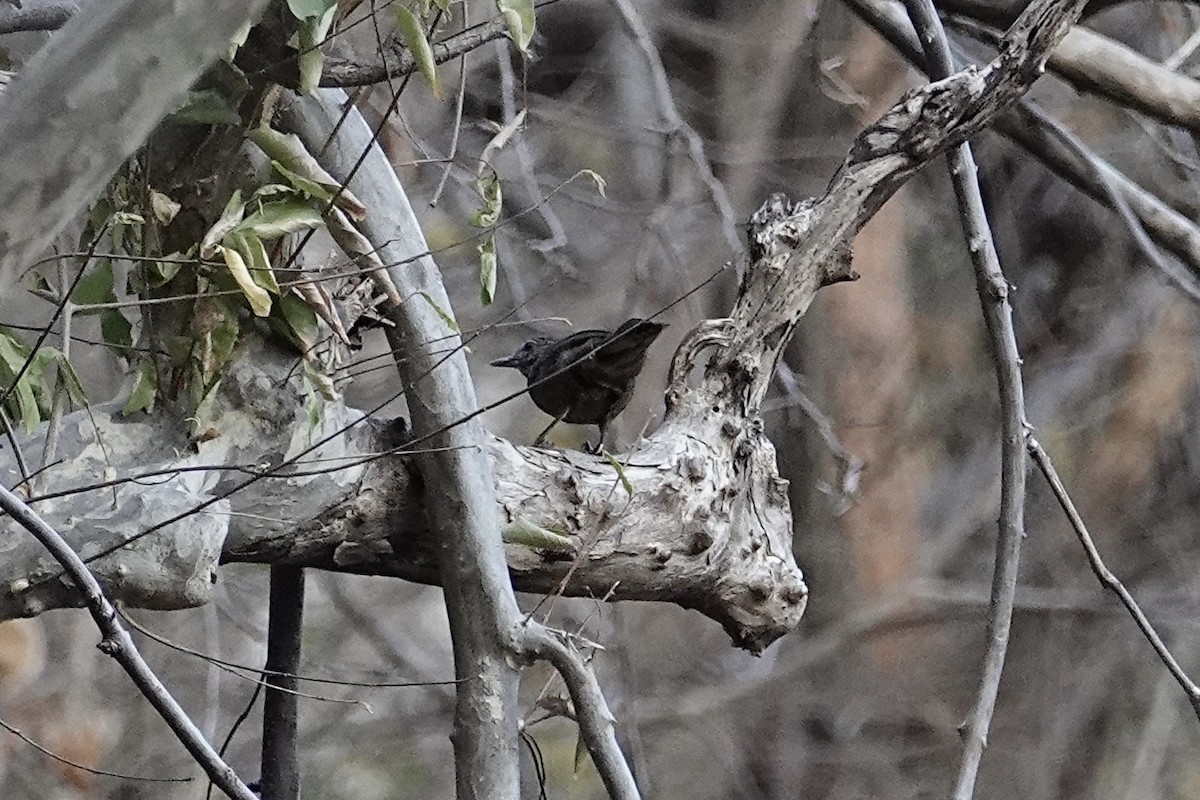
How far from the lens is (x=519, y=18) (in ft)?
2.97

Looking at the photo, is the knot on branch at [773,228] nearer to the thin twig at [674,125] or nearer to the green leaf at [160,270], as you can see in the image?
the green leaf at [160,270]

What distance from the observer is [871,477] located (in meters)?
2.64

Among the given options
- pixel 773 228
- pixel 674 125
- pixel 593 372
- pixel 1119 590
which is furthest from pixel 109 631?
pixel 674 125

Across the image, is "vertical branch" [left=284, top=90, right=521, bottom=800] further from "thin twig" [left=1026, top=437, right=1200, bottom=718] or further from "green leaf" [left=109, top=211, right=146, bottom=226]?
"thin twig" [left=1026, top=437, right=1200, bottom=718]

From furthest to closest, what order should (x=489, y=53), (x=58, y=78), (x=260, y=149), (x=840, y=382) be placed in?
(x=840, y=382) → (x=489, y=53) → (x=260, y=149) → (x=58, y=78)

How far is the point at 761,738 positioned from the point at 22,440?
6.51 feet

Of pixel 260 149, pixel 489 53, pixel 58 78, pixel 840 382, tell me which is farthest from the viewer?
pixel 840 382

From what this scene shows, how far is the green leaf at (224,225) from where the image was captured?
82 cm

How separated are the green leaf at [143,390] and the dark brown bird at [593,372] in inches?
12.2

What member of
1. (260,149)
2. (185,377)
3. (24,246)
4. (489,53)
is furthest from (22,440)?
(489,53)

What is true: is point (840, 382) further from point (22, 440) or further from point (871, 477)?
point (22, 440)

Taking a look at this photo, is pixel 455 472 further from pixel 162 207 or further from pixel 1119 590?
pixel 1119 590

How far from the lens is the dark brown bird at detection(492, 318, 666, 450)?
1100 millimetres

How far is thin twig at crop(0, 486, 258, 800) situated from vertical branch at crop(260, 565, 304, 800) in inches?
19.0
